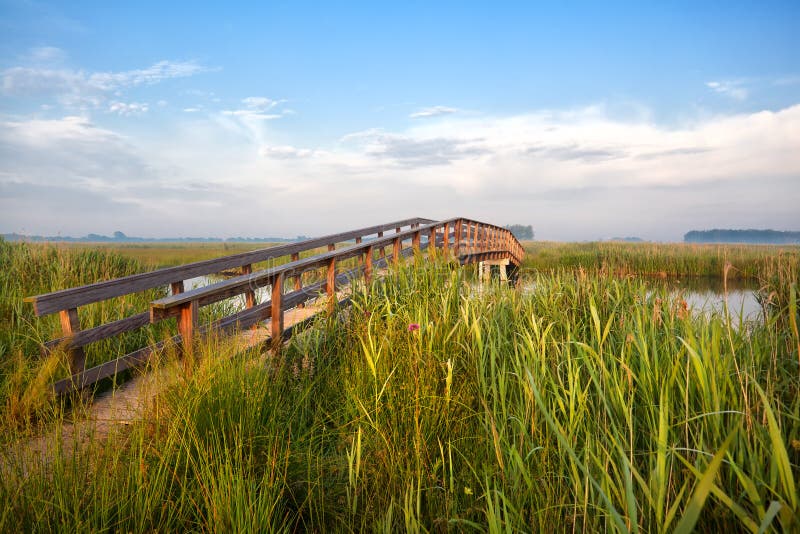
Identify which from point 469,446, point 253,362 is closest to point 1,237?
point 253,362

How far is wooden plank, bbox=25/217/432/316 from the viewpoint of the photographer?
408 cm

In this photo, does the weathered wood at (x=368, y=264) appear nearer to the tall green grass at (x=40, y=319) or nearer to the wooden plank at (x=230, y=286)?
the wooden plank at (x=230, y=286)

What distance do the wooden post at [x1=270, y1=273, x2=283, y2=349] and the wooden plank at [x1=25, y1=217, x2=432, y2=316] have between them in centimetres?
136

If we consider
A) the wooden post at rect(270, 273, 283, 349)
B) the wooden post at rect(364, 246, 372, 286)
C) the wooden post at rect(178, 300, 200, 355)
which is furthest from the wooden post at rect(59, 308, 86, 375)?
the wooden post at rect(364, 246, 372, 286)

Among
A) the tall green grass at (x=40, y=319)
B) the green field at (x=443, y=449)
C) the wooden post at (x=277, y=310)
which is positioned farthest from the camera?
the wooden post at (x=277, y=310)

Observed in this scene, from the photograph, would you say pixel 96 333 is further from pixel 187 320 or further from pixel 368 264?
pixel 368 264

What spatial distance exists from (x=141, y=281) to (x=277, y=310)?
1492 mm

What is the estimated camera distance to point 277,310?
5348mm

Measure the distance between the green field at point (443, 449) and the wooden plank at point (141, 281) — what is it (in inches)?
27.2

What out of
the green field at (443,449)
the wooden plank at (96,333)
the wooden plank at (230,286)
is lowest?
the green field at (443,449)

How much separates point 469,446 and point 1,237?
49.2ft

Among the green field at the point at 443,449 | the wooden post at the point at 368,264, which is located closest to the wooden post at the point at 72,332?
the green field at the point at 443,449

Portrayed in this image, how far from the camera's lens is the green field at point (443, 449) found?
2.03m

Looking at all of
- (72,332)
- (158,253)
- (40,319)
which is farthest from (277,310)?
(158,253)
